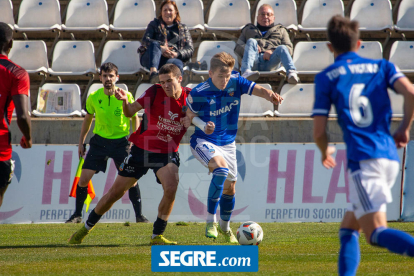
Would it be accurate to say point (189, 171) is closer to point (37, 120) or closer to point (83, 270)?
point (37, 120)

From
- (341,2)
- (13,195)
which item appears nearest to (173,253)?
(13,195)

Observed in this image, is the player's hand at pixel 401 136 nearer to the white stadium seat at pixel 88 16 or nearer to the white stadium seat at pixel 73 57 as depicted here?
the white stadium seat at pixel 73 57

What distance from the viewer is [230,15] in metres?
12.3

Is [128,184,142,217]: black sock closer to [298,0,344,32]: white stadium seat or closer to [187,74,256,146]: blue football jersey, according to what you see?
[187,74,256,146]: blue football jersey

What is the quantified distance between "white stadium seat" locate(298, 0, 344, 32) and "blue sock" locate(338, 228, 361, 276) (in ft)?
30.5

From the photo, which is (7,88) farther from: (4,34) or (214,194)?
(214,194)

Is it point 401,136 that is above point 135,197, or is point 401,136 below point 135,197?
above

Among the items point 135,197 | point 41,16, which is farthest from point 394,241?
point 41,16

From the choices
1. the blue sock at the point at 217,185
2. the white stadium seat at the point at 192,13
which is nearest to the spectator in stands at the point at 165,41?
the white stadium seat at the point at 192,13

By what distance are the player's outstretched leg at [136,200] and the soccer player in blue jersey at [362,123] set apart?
18.8ft

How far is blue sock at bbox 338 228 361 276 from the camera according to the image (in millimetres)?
3326

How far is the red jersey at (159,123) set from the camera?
6.18m

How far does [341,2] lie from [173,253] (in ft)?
30.3

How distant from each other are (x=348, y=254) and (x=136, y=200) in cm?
590
